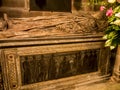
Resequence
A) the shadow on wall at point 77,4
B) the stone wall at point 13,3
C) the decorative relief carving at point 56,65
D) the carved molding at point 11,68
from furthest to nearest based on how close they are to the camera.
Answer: the shadow on wall at point 77,4
the stone wall at point 13,3
the decorative relief carving at point 56,65
the carved molding at point 11,68

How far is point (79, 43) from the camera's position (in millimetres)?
1871

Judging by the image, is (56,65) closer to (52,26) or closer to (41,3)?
(52,26)

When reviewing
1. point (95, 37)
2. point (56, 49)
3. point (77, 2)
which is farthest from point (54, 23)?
point (77, 2)

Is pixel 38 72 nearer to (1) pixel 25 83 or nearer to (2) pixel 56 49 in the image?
(1) pixel 25 83

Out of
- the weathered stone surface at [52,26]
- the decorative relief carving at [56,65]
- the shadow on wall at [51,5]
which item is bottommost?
the decorative relief carving at [56,65]

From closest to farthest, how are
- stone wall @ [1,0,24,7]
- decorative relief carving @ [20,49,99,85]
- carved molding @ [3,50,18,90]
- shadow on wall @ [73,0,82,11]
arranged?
carved molding @ [3,50,18,90] → decorative relief carving @ [20,49,99,85] → stone wall @ [1,0,24,7] → shadow on wall @ [73,0,82,11]

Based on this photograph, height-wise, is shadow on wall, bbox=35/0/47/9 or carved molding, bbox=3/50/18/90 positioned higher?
shadow on wall, bbox=35/0/47/9

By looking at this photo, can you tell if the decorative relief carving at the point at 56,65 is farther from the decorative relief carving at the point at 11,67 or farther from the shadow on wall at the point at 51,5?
the shadow on wall at the point at 51,5

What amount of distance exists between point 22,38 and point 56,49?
0.46m

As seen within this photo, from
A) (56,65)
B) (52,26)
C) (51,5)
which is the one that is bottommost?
(56,65)

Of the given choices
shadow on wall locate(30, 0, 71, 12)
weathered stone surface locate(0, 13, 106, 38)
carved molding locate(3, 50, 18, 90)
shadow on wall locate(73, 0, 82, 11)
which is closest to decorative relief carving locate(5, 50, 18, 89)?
carved molding locate(3, 50, 18, 90)

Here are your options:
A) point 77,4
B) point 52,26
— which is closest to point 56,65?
point 52,26

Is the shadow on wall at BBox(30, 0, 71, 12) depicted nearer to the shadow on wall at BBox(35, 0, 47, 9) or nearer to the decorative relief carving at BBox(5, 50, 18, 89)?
the shadow on wall at BBox(35, 0, 47, 9)

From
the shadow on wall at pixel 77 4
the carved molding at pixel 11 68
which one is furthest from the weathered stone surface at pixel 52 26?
the shadow on wall at pixel 77 4
